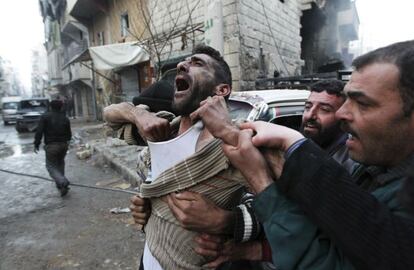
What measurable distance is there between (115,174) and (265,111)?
5564 millimetres

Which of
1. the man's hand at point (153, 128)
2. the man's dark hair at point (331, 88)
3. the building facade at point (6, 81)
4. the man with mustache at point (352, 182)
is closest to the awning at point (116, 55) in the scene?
the man's dark hair at point (331, 88)

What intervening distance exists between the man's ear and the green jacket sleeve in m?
0.76

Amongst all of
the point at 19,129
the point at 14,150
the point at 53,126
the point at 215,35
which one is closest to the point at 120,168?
the point at 53,126

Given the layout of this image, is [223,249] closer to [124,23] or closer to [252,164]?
[252,164]

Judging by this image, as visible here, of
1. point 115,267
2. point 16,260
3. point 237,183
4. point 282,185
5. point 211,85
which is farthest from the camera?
point 16,260

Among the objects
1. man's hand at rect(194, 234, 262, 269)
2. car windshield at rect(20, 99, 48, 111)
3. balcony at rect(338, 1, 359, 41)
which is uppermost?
balcony at rect(338, 1, 359, 41)

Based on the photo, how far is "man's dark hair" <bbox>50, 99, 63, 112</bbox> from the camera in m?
6.42

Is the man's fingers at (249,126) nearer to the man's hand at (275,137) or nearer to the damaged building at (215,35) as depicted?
the man's hand at (275,137)

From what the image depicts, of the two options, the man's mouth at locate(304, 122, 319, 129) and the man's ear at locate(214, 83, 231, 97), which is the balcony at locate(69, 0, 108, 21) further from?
the man's ear at locate(214, 83, 231, 97)

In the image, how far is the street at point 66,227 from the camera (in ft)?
12.3

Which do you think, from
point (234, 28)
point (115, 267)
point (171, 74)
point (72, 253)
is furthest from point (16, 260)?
point (234, 28)

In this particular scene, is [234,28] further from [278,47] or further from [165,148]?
[165,148]

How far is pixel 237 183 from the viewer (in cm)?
120

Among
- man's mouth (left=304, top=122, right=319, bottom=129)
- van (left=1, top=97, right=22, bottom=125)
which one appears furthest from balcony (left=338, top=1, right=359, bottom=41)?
van (left=1, top=97, right=22, bottom=125)
